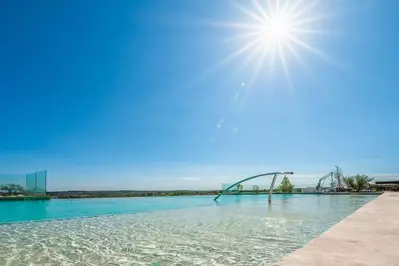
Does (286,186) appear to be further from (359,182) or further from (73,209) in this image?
(73,209)

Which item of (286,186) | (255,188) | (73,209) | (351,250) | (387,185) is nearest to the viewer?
(351,250)

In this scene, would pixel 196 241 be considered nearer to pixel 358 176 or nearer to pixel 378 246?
pixel 378 246

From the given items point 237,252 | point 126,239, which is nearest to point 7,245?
point 126,239

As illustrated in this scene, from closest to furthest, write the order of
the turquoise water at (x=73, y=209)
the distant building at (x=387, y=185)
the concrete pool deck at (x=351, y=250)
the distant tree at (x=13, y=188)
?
the concrete pool deck at (x=351, y=250)
the turquoise water at (x=73, y=209)
the distant building at (x=387, y=185)
the distant tree at (x=13, y=188)

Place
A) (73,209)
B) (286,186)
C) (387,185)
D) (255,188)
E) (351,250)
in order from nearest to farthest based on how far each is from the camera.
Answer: (351,250) → (73,209) → (387,185) → (286,186) → (255,188)

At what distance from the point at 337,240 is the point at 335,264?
51.2 inches

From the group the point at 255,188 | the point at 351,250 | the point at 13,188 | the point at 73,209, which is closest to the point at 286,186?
the point at 255,188

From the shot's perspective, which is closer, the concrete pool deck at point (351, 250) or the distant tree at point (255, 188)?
the concrete pool deck at point (351, 250)

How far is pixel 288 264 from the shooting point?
2.52 meters

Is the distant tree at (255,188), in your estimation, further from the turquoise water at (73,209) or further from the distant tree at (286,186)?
the turquoise water at (73,209)

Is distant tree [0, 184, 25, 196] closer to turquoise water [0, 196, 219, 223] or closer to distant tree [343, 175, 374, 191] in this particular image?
turquoise water [0, 196, 219, 223]

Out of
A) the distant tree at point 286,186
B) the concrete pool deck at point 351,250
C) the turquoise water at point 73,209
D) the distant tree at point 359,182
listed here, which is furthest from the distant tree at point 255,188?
the concrete pool deck at point 351,250

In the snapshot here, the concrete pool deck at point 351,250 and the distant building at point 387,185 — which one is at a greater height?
the concrete pool deck at point 351,250

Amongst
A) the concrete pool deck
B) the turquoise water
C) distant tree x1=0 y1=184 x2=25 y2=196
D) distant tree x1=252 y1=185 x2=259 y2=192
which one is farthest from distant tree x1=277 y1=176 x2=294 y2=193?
the concrete pool deck
